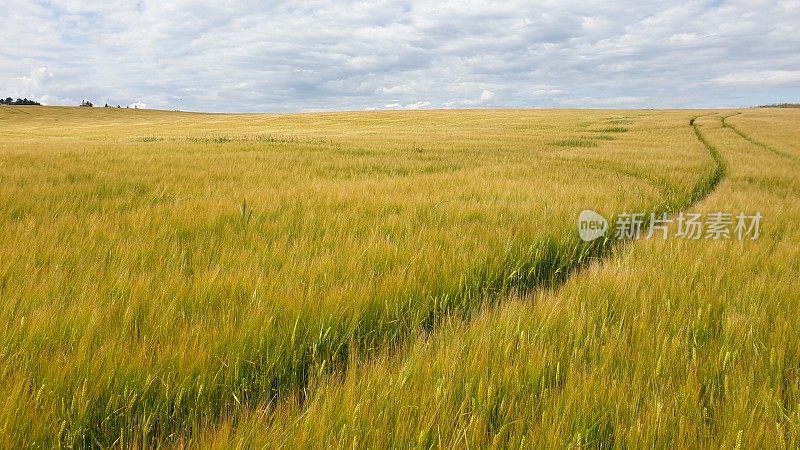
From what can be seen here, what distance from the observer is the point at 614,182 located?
23.4ft

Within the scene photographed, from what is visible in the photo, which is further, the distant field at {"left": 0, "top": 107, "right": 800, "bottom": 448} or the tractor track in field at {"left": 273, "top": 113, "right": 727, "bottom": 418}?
the tractor track in field at {"left": 273, "top": 113, "right": 727, "bottom": 418}

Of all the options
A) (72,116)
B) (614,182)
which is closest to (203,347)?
(614,182)

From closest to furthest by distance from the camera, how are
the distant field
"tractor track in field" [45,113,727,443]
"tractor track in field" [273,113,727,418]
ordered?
the distant field, "tractor track in field" [45,113,727,443], "tractor track in field" [273,113,727,418]

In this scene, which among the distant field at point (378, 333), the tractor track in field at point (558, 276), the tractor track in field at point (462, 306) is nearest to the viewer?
the distant field at point (378, 333)

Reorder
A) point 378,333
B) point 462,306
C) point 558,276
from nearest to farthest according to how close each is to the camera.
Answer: point 378,333 < point 462,306 < point 558,276

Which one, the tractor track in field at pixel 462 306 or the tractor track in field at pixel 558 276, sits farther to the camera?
the tractor track in field at pixel 558 276

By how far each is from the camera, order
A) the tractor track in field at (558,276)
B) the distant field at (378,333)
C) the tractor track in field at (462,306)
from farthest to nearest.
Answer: the tractor track in field at (558,276) < the tractor track in field at (462,306) < the distant field at (378,333)

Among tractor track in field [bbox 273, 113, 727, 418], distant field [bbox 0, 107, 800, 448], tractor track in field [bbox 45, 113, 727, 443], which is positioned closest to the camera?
distant field [bbox 0, 107, 800, 448]

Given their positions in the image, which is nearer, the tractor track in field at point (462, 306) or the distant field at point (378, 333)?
the distant field at point (378, 333)

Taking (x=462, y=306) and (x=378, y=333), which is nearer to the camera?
(x=378, y=333)

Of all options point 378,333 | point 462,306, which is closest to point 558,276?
point 462,306

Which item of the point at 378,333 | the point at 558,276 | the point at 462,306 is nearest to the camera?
the point at 378,333

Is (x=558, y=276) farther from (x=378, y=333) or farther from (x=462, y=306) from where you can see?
(x=378, y=333)

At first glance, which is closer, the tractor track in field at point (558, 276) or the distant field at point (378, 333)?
the distant field at point (378, 333)
